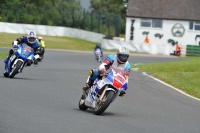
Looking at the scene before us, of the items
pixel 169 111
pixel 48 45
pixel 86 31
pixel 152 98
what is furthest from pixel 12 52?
pixel 86 31

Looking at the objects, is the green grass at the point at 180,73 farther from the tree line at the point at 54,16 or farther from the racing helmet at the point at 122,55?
the tree line at the point at 54,16

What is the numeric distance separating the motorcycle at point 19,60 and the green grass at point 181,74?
5.21m

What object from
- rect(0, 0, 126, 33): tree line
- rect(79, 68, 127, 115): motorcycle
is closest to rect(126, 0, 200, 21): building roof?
rect(0, 0, 126, 33): tree line

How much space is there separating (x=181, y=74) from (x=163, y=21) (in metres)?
36.2

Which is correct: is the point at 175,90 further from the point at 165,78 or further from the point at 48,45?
the point at 48,45

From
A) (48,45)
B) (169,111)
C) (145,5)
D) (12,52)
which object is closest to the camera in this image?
(169,111)

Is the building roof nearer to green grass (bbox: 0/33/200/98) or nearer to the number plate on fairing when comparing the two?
green grass (bbox: 0/33/200/98)

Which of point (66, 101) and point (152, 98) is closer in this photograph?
point (66, 101)

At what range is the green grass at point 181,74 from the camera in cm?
2238

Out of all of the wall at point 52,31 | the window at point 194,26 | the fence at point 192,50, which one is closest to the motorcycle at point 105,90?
the fence at point 192,50

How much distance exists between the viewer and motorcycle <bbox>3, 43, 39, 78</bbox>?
778 inches

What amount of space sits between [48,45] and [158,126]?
4345cm

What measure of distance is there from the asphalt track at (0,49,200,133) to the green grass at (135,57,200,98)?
187 centimetres

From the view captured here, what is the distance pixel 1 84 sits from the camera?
17.3 meters
